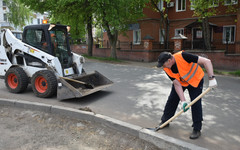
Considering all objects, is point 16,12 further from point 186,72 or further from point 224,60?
point 186,72

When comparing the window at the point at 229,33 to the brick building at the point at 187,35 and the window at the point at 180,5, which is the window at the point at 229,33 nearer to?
the brick building at the point at 187,35

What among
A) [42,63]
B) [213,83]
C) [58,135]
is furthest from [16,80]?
[213,83]

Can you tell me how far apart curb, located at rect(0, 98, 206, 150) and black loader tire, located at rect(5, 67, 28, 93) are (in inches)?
34.8

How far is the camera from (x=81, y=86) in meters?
6.54

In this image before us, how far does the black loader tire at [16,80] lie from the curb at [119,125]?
0.88m

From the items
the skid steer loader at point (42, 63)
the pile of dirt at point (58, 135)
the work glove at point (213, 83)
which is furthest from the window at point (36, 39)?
the work glove at point (213, 83)

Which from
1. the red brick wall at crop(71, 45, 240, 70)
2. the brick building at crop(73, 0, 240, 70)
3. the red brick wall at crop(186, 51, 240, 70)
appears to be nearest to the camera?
the red brick wall at crop(186, 51, 240, 70)

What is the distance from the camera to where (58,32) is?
7.09 metres

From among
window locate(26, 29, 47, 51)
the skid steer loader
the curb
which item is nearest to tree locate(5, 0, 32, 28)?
the skid steer loader

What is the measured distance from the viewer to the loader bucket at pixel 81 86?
5.63m

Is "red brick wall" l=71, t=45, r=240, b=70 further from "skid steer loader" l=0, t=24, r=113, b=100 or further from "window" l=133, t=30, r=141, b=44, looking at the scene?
"skid steer loader" l=0, t=24, r=113, b=100

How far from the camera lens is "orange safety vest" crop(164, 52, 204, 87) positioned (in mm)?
3473

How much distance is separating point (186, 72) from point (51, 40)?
4.59 metres

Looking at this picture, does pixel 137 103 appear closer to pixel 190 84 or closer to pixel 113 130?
pixel 113 130
